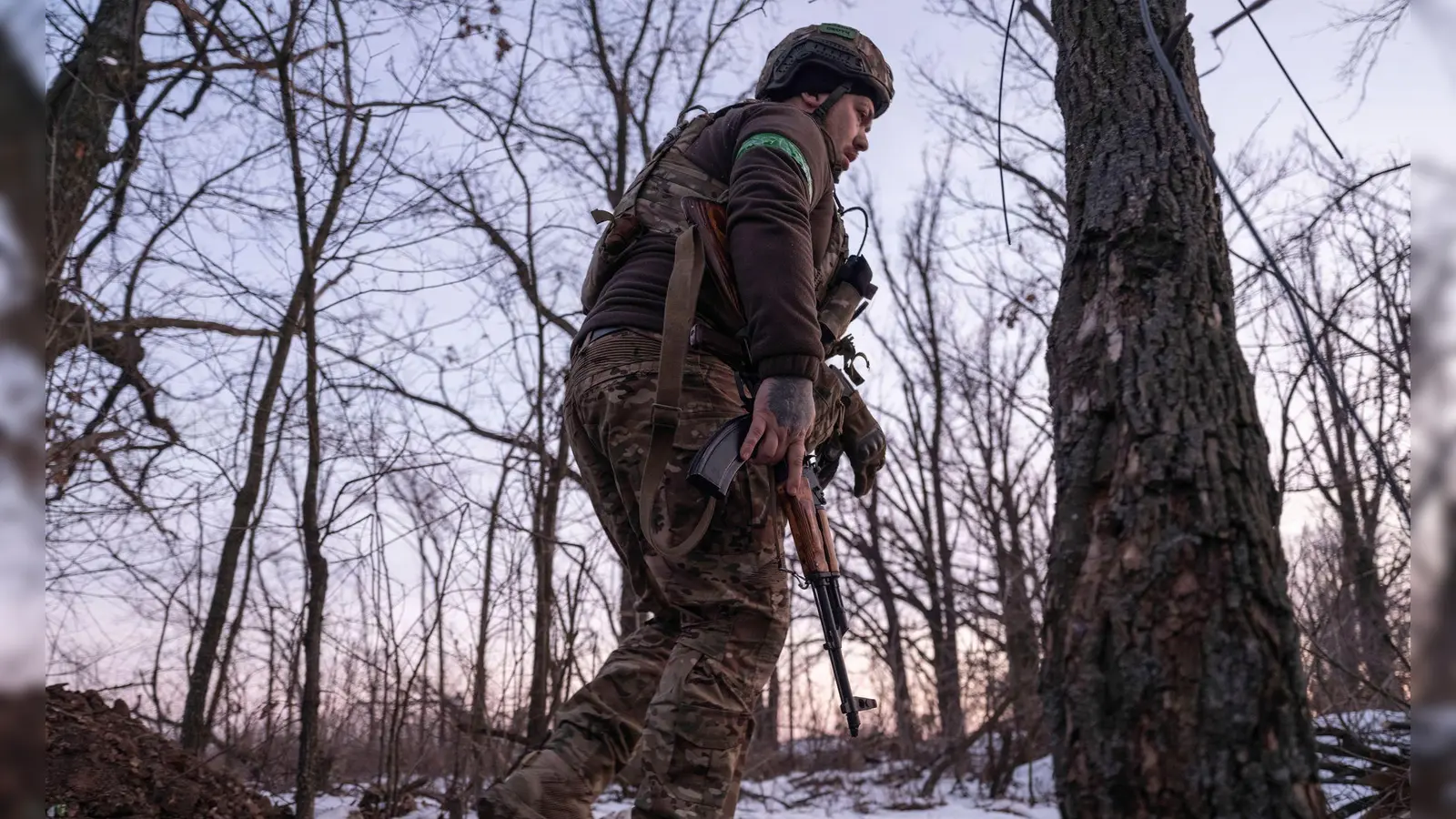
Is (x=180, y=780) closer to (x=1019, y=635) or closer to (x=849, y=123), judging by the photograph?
(x=849, y=123)

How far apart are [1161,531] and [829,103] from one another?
1552 mm

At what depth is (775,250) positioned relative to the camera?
2188 millimetres

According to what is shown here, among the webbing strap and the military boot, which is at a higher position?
the webbing strap

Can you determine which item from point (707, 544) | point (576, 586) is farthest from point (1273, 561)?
point (576, 586)

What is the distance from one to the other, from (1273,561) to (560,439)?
4.54 meters

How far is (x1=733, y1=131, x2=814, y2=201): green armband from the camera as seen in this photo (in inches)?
91.7

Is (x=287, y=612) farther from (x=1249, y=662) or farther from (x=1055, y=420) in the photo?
(x=1249, y=662)

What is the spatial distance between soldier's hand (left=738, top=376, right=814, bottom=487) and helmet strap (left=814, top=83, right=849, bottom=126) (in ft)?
2.76

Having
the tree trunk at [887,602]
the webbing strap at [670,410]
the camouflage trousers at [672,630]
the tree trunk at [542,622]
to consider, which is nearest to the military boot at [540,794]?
the camouflage trousers at [672,630]

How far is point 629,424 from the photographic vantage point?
7.34ft

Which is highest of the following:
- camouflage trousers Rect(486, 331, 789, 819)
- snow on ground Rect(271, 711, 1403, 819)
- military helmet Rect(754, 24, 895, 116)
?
military helmet Rect(754, 24, 895, 116)

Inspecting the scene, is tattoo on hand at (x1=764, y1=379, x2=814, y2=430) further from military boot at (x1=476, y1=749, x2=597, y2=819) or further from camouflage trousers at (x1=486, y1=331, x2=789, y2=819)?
military boot at (x1=476, y1=749, x2=597, y2=819)

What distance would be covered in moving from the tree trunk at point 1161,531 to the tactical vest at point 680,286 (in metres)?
0.72

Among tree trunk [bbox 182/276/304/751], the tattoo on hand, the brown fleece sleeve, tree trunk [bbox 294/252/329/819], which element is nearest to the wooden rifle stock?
the tattoo on hand
